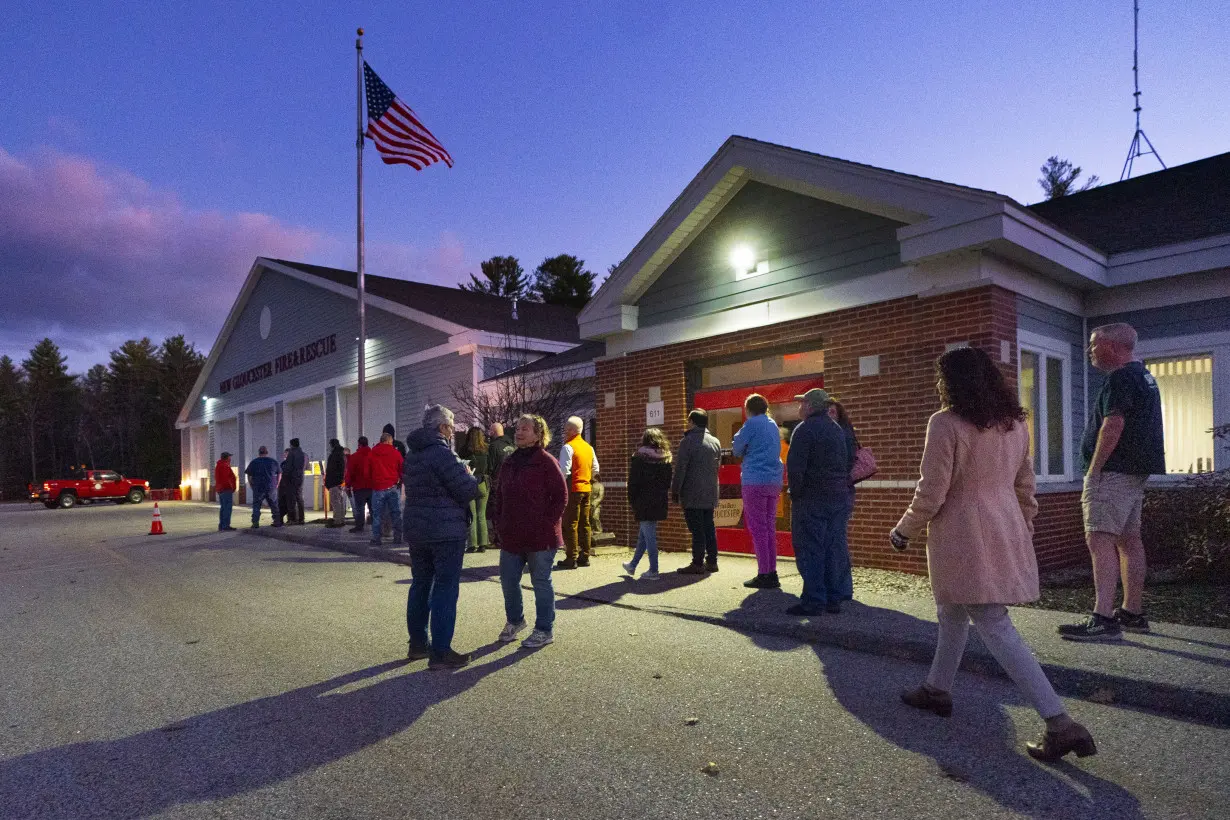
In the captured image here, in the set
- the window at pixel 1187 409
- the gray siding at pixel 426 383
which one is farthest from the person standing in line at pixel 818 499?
the gray siding at pixel 426 383

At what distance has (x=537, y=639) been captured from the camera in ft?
19.7

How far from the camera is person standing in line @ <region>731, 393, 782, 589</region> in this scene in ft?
26.1

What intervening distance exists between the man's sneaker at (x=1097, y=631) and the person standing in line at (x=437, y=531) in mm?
4144

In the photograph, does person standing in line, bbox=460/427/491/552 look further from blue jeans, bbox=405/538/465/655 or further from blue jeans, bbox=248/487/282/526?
blue jeans, bbox=248/487/282/526

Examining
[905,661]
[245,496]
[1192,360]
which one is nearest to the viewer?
[905,661]

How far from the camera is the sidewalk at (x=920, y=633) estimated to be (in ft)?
14.5

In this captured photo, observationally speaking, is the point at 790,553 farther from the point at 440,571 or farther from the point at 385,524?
the point at 385,524

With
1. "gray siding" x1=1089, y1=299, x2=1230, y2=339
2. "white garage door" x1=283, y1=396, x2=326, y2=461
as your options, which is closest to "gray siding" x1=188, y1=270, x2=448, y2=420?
"white garage door" x1=283, y1=396, x2=326, y2=461

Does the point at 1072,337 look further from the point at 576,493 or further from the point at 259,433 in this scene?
the point at 259,433

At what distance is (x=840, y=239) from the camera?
9680 millimetres

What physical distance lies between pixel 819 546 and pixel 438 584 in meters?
3.10

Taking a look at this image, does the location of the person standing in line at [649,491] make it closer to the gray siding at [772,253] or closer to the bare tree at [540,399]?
the gray siding at [772,253]

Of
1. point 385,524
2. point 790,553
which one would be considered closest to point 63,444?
point 385,524

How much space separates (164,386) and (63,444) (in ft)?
43.2
